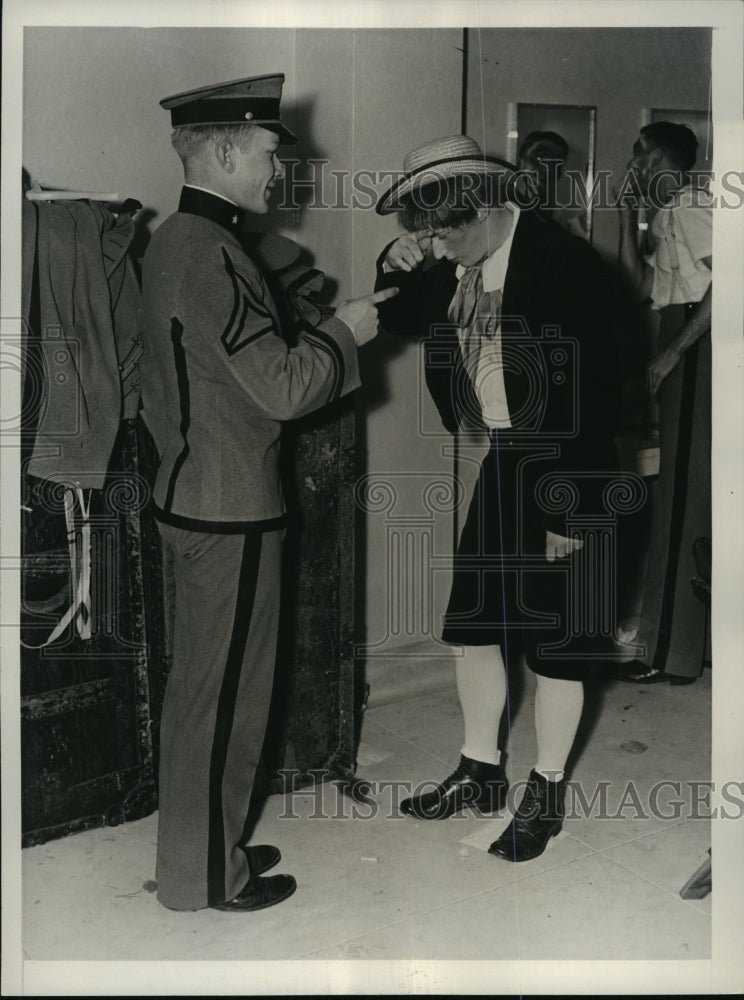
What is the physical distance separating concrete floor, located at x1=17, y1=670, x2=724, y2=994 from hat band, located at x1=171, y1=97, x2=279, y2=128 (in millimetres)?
1728

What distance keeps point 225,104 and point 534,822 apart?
1.85m

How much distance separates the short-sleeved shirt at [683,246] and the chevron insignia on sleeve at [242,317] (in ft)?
6.36

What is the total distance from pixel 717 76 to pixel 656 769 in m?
1.95

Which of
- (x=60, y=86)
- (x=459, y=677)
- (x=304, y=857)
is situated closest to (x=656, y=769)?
(x=459, y=677)

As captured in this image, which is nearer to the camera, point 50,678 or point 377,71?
point 50,678

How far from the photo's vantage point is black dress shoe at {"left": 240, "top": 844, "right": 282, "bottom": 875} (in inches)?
102

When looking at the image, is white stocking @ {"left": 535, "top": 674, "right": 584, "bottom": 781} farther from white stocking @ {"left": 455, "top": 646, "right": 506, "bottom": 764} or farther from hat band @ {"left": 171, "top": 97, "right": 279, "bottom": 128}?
hat band @ {"left": 171, "top": 97, "right": 279, "bottom": 128}

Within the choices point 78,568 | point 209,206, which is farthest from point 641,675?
point 209,206

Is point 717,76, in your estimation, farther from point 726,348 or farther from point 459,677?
point 459,677

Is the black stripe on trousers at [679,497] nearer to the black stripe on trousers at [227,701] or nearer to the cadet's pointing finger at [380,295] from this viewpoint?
the cadet's pointing finger at [380,295]

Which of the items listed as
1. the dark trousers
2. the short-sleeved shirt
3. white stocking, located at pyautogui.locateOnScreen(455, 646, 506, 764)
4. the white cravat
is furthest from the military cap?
the dark trousers

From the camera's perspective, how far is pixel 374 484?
12.1 ft

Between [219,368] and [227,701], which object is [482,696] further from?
[219,368]

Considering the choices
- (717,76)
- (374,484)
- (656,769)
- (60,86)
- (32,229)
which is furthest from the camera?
(374,484)
